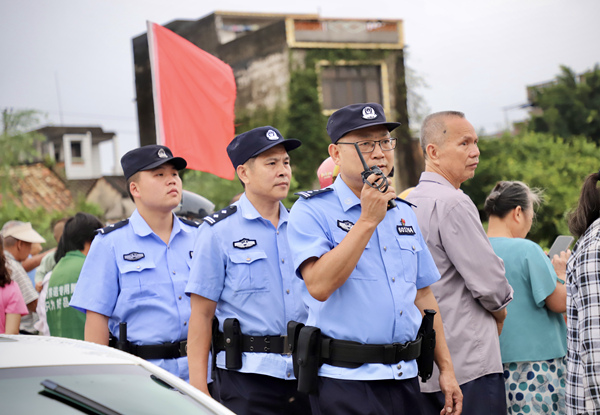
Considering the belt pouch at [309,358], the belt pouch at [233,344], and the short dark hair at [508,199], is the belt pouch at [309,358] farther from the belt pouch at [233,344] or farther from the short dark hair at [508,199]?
the short dark hair at [508,199]

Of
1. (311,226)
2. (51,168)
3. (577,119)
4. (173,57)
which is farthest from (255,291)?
(577,119)

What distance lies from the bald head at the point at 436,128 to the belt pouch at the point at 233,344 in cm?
162

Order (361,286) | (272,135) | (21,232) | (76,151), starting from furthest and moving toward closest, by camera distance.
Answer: (76,151), (21,232), (272,135), (361,286)

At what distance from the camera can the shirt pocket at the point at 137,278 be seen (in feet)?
14.5

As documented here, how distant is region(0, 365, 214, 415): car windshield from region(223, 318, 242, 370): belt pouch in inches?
49.9

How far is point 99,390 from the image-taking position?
93.1 inches

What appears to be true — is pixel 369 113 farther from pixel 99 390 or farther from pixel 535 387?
pixel 535 387

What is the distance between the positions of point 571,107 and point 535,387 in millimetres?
43489

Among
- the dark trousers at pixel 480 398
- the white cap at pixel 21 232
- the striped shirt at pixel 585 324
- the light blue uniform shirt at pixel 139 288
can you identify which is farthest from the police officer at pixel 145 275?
the white cap at pixel 21 232

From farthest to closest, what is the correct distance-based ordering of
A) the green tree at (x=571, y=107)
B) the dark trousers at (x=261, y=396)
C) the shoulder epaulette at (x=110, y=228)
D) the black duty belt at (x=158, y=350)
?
the green tree at (x=571, y=107) → the shoulder epaulette at (x=110, y=228) → the black duty belt at (x=158, y=350) → the dark trousers at (x=261, y=396)

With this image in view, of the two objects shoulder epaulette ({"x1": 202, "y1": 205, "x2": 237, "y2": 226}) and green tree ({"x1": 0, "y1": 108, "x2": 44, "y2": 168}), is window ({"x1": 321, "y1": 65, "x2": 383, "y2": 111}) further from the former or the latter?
shoulder epaulette ({"x1": 202, "y1": 205, "x2": 237, "y2": 226})

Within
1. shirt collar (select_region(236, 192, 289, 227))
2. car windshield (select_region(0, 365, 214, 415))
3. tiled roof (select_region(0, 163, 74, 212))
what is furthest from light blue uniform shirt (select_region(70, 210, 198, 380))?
tiled roof (select_region(0, 163, 74, 212))

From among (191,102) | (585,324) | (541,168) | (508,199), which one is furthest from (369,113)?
(541,168)

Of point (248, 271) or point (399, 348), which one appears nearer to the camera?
point (399, 348)
